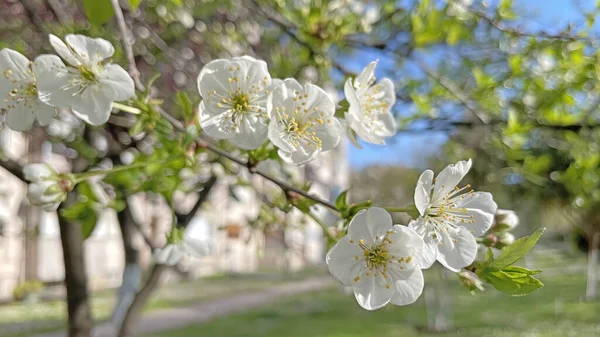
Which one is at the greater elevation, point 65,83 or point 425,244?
point 65,83

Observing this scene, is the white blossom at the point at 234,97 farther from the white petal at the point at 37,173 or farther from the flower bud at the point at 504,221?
the flower bud at the point at 504,221

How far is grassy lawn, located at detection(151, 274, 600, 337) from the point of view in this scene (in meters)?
5.74

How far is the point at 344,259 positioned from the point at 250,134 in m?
0.19

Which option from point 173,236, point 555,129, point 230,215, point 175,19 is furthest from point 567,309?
point 230,215

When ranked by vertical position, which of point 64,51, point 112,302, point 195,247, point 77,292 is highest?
point 64,51

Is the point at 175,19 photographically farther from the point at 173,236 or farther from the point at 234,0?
the point at 173,236

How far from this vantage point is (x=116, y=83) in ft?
2.19

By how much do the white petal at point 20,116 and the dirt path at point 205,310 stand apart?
438 cm

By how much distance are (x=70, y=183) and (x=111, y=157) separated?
119 cm

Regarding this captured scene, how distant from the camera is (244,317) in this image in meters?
7.26

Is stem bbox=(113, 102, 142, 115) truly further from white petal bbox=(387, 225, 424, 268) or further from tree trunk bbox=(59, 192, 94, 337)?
tree trunk bbox=(59, 192, 94, 337)

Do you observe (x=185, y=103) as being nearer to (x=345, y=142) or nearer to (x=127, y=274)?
(x=345, y=142)

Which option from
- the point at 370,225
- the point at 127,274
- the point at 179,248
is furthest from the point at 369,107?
the point at 127,274

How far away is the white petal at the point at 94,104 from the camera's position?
674 mm
